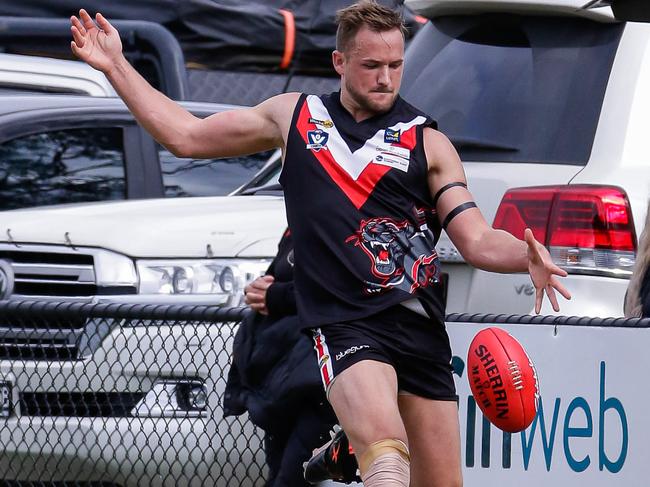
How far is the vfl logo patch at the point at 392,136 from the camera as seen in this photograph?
15.7 feet

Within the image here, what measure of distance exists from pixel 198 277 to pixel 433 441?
2.03 metres

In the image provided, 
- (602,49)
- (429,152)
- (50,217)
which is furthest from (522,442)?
(50,217)

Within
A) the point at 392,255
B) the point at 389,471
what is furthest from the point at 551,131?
the point at 389,471

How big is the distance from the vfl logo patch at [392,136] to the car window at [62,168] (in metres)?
3.02

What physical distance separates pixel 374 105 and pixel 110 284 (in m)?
2.08

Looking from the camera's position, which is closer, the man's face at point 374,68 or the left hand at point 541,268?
the left hand at point 541,268

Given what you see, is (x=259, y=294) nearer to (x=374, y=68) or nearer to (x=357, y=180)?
(x=357, y=180)

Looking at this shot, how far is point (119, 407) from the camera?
19.9 feet

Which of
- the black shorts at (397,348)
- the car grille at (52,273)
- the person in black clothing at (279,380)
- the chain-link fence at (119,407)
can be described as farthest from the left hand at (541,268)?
the car grille at (52,273)

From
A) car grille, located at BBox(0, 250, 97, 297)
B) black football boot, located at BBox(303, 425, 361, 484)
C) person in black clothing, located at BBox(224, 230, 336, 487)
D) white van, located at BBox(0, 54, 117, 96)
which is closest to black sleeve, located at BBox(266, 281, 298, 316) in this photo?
person in black clothing, located at BBox(224, 230, 336, 487)

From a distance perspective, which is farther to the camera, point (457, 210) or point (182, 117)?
point (182, 117)

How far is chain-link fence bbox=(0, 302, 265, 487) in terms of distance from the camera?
5.95m

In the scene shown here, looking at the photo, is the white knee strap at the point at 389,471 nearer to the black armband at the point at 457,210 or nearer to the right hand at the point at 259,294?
the black armband at the point at 457,210

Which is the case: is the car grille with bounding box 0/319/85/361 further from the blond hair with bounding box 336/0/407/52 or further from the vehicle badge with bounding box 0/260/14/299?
the blond hair with bounding box 336/0/407/52
